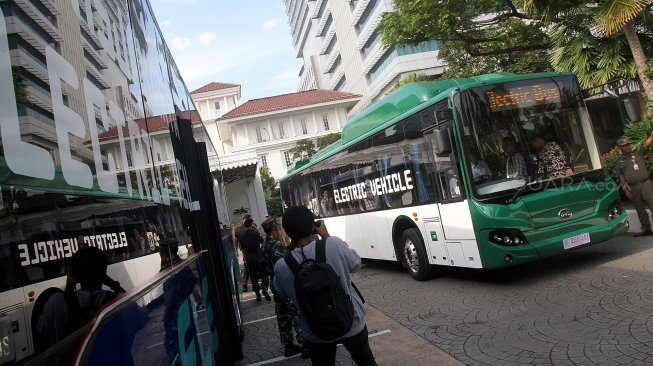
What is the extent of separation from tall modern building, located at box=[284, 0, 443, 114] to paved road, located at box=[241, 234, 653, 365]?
80.3 feet

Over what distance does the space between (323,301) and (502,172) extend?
4930 millimetres

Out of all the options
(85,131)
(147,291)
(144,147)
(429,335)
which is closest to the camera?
(85,131)

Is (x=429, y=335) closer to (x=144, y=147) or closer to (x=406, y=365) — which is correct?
(x=406, y=365)

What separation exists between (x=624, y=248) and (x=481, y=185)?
129 inches

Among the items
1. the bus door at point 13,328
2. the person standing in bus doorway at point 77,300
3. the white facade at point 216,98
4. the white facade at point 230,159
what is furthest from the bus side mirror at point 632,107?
the white facade at point 216,98

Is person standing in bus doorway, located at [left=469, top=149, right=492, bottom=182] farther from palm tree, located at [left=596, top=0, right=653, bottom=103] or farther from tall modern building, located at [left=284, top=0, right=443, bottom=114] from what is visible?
tall modern building, located at [left=284, top=0, right=443, bottom=114]

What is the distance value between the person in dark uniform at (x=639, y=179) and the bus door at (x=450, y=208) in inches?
152

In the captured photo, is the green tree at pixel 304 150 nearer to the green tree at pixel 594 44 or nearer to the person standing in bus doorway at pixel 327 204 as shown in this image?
the person standing in bus doorway at pixel 327 204

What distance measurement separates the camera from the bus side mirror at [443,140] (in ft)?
23.5

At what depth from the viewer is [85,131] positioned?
1.46 meters

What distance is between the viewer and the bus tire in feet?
28.1

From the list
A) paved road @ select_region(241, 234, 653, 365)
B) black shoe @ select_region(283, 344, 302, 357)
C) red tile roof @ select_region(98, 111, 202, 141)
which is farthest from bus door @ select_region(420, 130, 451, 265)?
red tile roof @ select_region(98, 111, 202, 141)

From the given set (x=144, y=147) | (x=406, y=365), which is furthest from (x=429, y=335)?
(x=144, y=147)

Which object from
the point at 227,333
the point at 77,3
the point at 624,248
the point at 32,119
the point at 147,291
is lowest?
the point at 624,248
